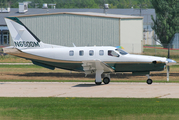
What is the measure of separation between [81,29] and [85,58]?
23846mm

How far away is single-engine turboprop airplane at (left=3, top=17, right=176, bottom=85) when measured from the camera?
70.6ft

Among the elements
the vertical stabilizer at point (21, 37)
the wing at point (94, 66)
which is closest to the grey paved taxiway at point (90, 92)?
the wing at point (94, 66)

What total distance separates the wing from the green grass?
19.8 ft

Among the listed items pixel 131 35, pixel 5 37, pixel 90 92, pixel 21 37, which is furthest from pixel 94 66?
pixel 5 37

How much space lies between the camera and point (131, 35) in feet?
155

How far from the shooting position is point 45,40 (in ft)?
153

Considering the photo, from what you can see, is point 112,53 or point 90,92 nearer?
point 90,92

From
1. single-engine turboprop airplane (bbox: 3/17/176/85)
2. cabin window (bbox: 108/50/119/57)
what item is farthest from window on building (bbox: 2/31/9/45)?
cabin window (bbox: 108/50/119/57)

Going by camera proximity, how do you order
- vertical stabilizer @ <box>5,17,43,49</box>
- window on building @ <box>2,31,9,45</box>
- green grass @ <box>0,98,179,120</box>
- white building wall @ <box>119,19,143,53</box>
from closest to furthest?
green grass @ <box>0,98,179,120</box> < vertical stabilizer @ <box>5,17,43,49</box> < white building wall @ <box>119,19,143,53</box> < window on building @ <box>2,31,9,45</box>

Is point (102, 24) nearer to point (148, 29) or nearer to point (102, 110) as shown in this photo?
point (102, 110)

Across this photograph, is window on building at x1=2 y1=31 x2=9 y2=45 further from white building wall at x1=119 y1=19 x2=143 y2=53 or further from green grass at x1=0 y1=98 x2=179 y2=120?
green grass at x1=0 y1=98 x2=179 y2=120

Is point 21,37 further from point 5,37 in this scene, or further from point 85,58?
point 5,37

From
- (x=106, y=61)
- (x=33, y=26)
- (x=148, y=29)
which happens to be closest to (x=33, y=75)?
(x=106, y=61)

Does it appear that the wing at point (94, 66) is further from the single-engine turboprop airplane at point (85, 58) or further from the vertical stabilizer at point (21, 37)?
the vertical stabilizer at point (21, 37)
